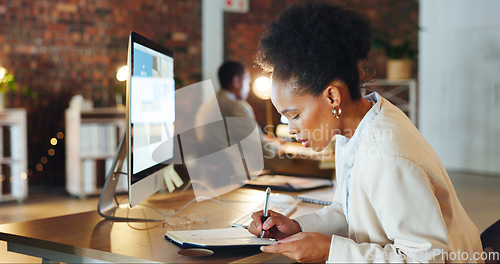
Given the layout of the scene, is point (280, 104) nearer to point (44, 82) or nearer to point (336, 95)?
point (336, 95)

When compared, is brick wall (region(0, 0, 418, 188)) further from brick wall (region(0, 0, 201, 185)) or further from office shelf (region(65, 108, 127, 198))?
office shelf (region(65, 108, 127, 198))

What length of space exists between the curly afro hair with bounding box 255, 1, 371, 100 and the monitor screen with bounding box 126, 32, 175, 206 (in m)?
0.42

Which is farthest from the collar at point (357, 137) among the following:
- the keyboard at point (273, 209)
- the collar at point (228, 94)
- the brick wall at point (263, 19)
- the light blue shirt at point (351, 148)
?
the brick wall at point (263, 19)

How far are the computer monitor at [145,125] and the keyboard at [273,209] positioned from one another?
0.92 ft

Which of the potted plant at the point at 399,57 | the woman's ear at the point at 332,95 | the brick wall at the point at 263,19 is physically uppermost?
the brick wall at the point at 263,19

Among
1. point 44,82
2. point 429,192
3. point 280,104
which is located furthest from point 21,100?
point 429,192

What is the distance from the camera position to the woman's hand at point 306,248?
1039 mm

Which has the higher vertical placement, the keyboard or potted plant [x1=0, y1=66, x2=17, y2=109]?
potted plant [x1=0, y1=66, x2=17, y2=109]

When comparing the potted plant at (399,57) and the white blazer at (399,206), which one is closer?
the white blazer at (399,206)

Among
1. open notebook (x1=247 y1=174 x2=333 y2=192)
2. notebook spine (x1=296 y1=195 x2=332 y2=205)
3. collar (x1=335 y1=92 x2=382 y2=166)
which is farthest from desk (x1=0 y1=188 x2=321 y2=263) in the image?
open notebook (x1=247 y1=174 x2=333 y2=192)

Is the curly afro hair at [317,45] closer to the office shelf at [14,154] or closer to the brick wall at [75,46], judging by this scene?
the brick wall at [75,46]

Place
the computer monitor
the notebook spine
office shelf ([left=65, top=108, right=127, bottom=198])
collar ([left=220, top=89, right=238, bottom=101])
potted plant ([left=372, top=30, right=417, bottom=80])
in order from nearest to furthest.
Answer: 1. the computer monitor
2. the notebook spine
3. collar ([left=220, top=89, right=238, bottom=101])
4. office shelf ([left=65, top=108, right=127, bottom=198])
5. potted plant ([left=372, top=30, right=417, bottom=80])

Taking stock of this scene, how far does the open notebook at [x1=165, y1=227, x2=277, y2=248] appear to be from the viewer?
3.69 feet

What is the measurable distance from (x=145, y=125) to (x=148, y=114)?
53mm
